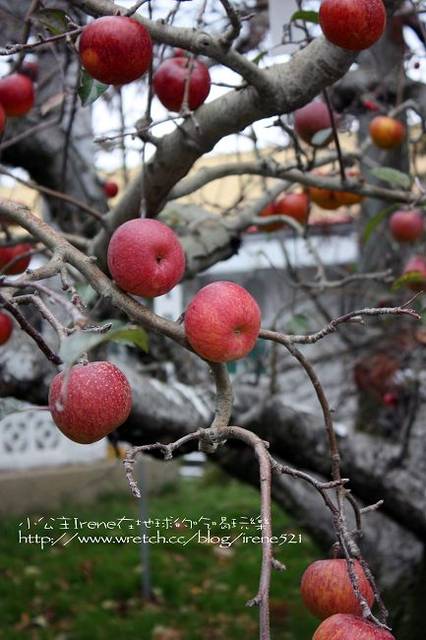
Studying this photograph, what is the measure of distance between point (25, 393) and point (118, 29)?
1.09 meters

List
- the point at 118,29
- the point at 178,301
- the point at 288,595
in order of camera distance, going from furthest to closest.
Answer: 1. the point at 178,301
2. the point at 288,595
3. the point at 118,29

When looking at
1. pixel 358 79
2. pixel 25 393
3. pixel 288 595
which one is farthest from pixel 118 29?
pixel 288 595

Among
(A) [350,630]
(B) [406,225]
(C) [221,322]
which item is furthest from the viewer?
(B) [406,225]

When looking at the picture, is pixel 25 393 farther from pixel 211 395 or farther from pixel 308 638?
pixel 308 638

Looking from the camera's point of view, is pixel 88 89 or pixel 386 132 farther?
pixel 386 132

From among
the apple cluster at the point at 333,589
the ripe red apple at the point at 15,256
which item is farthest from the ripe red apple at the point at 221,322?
the ripe red apple at the point at 15,256

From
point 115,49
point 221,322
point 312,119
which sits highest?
point 312,119

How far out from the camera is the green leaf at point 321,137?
1781mm

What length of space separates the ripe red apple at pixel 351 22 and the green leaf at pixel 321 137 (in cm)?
67

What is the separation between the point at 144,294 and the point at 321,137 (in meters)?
0.99

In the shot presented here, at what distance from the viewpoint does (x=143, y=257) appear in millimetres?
931

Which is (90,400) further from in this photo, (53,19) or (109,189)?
(109,189)

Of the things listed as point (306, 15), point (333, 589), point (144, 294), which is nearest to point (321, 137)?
point (306, 15)

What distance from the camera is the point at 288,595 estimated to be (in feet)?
11.5
